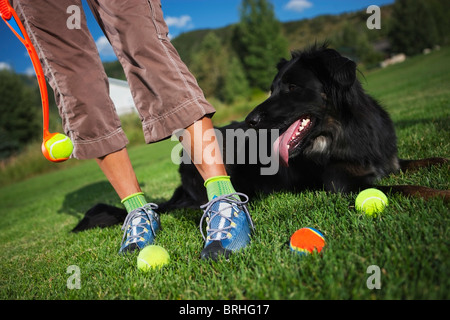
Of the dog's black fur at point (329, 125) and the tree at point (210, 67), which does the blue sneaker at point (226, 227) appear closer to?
the dog's black fur at point (329, 125)

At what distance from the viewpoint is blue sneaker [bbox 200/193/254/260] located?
173cm

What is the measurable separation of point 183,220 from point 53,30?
5.81ft

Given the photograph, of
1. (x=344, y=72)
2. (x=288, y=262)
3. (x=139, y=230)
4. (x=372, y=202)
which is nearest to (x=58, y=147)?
(x=139, y=230)

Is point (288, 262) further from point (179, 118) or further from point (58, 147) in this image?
point (58, 147)

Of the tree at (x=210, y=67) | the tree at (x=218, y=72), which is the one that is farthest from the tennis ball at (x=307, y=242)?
the tree at (x=210, y=67)

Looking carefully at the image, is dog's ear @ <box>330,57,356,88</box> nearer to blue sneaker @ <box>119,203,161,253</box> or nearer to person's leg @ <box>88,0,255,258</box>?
person's leg @ <box>88,0,255,258</box>

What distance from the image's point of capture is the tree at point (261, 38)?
46.3m
